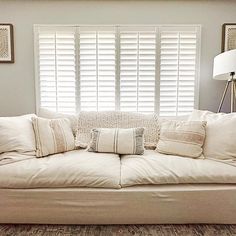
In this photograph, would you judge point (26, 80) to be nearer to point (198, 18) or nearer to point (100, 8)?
point (100, 8)

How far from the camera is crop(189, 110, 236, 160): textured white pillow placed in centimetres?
222

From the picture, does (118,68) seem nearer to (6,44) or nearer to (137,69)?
(137,69)

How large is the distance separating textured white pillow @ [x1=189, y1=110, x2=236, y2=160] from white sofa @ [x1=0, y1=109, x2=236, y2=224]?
9.9 inches

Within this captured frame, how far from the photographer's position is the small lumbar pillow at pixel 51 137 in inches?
92.5

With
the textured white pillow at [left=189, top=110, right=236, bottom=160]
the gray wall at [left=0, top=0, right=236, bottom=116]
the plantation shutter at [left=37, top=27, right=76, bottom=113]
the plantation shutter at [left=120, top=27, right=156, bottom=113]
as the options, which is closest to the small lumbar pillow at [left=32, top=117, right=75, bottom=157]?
the plantation shutter at [left=37, top=27, right=76, bottom=113]

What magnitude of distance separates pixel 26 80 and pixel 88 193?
1843 millimetres

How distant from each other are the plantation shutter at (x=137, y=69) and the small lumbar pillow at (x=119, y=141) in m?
0.64

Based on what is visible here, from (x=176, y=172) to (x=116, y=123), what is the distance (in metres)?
0.95

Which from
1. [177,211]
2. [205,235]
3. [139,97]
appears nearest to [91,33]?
[139,97]

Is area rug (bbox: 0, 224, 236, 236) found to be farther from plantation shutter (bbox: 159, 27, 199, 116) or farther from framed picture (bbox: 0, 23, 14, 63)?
framed picture (bbox: 0, 23, 14, 63)

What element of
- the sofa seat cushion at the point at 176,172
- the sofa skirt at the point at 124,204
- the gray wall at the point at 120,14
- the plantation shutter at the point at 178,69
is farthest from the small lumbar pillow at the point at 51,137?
the plantation shutter at the point at 178,69

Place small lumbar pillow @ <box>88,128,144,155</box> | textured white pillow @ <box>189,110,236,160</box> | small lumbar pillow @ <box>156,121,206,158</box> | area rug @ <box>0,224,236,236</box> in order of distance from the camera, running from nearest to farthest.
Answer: area rug @ <box>0,224,236,236</box>
textured white pillow @ <box>189,110,236,160</box>
small lumbar pillow @ <box>156,121,206,158</box>
small lumbar pillow @ <box>88,128,144,155</box>

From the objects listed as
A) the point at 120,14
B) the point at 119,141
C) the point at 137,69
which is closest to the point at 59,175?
the point at 119,141

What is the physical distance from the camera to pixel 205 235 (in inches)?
74.9
